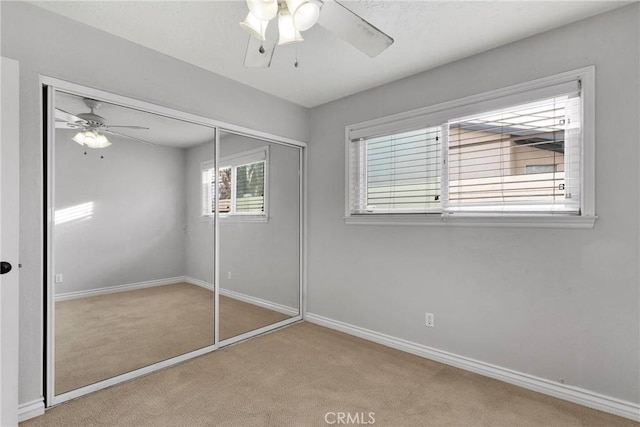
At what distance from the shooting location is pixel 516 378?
239 centimetres

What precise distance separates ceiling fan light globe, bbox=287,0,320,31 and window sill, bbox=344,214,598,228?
192 cm

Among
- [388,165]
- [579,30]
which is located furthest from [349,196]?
[579,30]

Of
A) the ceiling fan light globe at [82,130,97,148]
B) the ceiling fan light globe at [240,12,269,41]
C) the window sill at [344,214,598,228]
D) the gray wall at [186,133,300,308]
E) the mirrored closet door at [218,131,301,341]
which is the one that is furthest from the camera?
the mirrored closet door at [218,131,301,341]

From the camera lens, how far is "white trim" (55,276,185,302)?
2.23 m

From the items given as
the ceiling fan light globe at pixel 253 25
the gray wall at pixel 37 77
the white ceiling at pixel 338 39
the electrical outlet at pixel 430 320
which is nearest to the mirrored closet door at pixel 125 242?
the gray wall at pixel 37 77

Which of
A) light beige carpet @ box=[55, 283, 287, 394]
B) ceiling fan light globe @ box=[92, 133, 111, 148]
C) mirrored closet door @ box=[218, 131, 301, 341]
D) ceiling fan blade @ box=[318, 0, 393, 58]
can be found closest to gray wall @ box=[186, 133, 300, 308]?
mirrored closet door @ box=[218, 131, 301, 341]

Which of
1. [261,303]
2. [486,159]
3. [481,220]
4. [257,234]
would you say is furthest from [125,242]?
[486,159]

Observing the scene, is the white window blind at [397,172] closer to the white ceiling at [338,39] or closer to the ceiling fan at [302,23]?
the white ceiling at [338,39]

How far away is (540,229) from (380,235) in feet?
4.31

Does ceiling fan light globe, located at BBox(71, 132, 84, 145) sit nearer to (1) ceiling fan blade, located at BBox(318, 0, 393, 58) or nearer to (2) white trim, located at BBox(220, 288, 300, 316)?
(2) white trim, located at BBox(220, 288, 300, 316)

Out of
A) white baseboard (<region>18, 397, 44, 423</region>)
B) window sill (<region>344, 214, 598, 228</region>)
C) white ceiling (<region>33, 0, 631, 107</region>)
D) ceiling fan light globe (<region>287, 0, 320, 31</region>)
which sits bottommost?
white baseboard (<region>18, 397, 44, 423</region>)

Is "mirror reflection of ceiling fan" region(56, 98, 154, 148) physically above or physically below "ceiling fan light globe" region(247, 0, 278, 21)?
below

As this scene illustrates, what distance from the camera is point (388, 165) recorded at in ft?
10.5

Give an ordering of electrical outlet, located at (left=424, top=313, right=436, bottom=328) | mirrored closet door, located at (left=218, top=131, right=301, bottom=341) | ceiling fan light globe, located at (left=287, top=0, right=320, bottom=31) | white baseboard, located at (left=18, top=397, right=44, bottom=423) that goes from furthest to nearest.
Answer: mirrored closet door, located at (left=218, top=131, right=301, bottom=341) → electrical outlet, located at (left=424, top=313, right=436, bottom=328) → white baseboard, located at (left=18, top=397, right=44, bottom=423) → ceiling fan light globe, located at (left=287, top=0, right=320, bottom=31)
